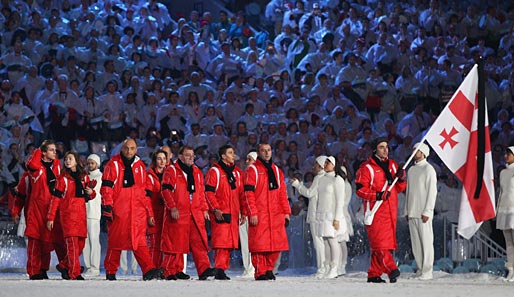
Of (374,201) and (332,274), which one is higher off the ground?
(374,201)

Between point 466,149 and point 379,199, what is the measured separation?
4.33ft

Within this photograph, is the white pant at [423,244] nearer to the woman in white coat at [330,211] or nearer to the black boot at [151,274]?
the woman in white coat at [330,211]

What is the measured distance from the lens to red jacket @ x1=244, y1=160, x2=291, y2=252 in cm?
1653

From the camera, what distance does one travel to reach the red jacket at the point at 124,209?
16.1m

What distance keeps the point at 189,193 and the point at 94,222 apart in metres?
3.17

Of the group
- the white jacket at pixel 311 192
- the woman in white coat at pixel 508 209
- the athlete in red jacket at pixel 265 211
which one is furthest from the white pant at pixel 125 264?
the woman in white coat at pixel 508 209

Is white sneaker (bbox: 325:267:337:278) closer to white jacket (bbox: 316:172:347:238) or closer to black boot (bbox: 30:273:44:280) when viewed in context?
white jacket (bbox: 316:172:347:238)

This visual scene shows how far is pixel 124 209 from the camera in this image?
636 inches

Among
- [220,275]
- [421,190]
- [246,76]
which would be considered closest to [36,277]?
[220,275]

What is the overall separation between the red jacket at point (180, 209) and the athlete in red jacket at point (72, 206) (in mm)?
1049

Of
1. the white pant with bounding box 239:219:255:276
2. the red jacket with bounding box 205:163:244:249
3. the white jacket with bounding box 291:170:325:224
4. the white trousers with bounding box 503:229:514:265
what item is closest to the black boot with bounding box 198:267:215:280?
the red jacket with bounding box 205:163:244:249

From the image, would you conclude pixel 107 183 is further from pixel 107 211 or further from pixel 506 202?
pixel 506 202

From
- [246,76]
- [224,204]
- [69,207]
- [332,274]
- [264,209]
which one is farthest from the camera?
[246,76]

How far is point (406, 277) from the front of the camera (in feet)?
60.2
